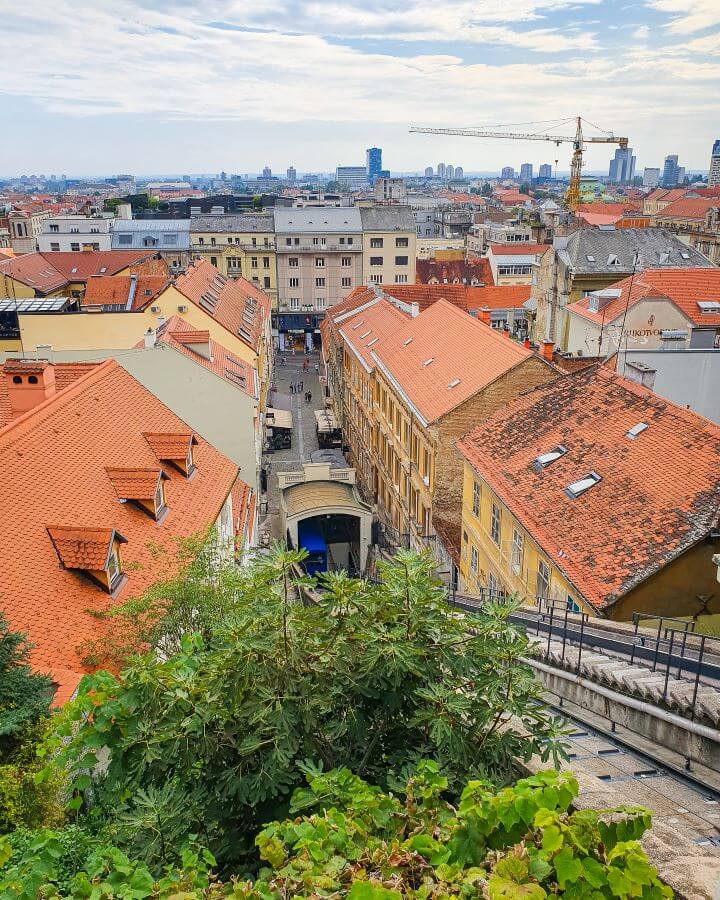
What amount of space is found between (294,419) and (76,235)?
188 ft

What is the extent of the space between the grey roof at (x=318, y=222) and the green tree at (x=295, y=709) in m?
92.5

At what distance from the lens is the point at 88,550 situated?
1639cm

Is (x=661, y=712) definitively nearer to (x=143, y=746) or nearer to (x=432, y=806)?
(x=432, y=806)

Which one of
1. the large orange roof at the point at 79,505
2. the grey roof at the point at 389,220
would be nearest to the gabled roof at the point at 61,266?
the grey roof at the point at 389,220

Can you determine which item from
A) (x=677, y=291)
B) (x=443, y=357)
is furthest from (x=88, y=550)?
(x=677, y=291)

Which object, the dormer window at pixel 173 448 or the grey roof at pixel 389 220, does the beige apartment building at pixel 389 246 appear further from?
the dormer window at pixel 173 448

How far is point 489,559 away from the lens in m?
26.9

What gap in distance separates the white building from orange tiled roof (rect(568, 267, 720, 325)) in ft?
250

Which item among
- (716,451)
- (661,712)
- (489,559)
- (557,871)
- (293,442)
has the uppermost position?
(557,871)

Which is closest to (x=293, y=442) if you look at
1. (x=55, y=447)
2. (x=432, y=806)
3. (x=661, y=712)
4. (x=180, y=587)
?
(x=55, y=447)

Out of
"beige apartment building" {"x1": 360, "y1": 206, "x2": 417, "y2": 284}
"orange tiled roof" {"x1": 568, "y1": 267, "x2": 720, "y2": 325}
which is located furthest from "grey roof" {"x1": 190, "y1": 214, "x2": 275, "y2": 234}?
"orange tiled roof" {"x1": 568, "y1": 267, "x2": 720, "y2": 325}

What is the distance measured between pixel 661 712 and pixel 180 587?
909cm

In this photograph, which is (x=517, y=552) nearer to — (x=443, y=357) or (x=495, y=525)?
(x=495, y=525)

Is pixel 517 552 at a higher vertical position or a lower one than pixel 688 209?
lower
